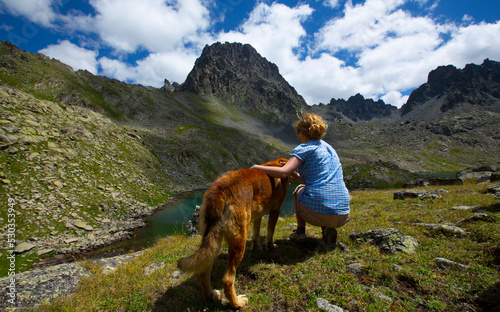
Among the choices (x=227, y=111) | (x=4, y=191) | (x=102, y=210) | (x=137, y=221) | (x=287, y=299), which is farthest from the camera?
(x=227, y=111)

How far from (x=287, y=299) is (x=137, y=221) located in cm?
2490

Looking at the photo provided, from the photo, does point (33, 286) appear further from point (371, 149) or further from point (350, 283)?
point (371, 149)

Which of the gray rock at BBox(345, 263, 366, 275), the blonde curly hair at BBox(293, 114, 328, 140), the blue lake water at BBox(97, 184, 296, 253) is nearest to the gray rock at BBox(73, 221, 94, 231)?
the blue lake water at BBox(97, 184, 296, 253)

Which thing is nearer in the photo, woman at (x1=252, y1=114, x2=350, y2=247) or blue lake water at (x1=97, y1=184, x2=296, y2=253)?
woman at (x1=252, y1=114, x2=350, y2=247)

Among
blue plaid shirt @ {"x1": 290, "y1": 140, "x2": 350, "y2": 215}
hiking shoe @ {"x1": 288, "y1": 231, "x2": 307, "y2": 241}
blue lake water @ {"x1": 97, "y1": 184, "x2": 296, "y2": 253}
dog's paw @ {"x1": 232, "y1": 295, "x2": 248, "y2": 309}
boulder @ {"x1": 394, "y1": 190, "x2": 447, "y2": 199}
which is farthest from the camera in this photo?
blue lake water @ {"x1": 97, "y1": 184, "x2": 296, "y2": 253}

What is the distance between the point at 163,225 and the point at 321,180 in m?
24.4

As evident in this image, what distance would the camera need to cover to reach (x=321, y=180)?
5031 millimetres

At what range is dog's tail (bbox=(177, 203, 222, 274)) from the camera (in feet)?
11.5

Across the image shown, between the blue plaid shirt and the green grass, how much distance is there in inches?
51.0

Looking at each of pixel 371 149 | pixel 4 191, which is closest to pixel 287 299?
pixel 4 191

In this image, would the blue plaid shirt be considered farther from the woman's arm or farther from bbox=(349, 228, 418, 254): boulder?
bbox=(349, 228, 418, 254): boulder

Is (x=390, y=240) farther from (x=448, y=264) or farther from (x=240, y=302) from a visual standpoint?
(x=240, y=302)

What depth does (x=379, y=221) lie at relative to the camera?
7.98m

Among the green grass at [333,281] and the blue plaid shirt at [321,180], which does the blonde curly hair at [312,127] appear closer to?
the blue plaid shirt at [321,180]
